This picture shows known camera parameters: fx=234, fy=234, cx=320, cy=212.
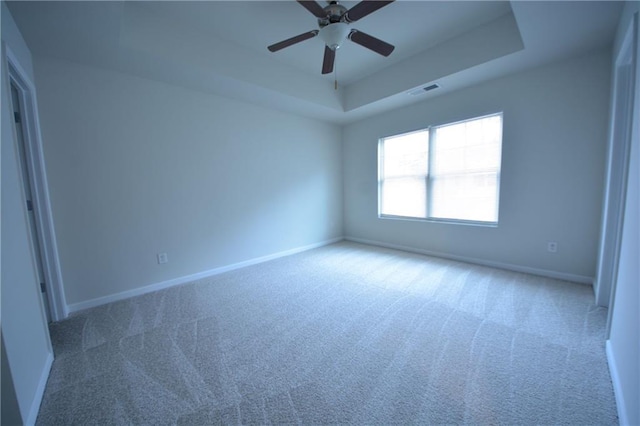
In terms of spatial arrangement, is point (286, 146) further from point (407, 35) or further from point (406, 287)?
point (406, 287)

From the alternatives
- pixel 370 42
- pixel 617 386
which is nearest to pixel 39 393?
pixel 617 386

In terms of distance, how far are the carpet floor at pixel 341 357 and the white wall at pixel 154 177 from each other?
0.51 metres

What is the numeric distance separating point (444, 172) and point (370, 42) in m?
2.27

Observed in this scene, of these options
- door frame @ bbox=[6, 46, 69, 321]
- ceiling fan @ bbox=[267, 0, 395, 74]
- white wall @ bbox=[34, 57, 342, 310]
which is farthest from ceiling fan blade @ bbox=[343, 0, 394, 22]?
door frame @ bbox=[6, 46, 69, 321]

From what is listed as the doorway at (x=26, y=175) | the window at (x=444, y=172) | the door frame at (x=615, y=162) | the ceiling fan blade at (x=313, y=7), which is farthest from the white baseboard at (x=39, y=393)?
the window at (x=444, y=172)

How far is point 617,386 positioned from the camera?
1.28 meters

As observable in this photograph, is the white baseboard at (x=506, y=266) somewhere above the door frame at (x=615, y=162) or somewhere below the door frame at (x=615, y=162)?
below

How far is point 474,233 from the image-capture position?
11.1ft

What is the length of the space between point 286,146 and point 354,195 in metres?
1.76

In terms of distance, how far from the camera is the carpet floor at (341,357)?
1.26 metres

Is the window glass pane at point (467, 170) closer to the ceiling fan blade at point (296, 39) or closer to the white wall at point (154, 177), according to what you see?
the white wall at point (154, 177)

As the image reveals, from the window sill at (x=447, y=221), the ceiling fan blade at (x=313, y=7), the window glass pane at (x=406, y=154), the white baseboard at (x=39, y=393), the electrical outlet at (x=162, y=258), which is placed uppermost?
the ceiling fan blade at (x=313, y=7)

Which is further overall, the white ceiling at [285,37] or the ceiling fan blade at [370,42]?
the ceiling fan blade at [370,42]

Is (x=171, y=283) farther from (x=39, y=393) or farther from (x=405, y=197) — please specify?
(x=405, y=197)
